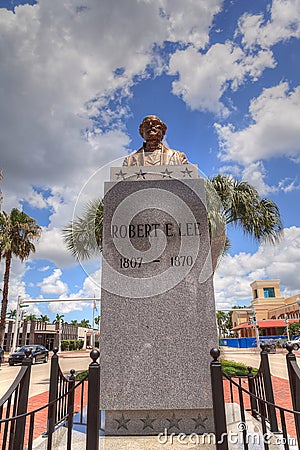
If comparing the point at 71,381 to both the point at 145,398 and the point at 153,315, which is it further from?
the point at 153,315

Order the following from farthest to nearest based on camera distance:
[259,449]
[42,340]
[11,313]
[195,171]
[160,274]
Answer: [11,313] → [42,340] → [195,171] → [160,274] → [259,449]

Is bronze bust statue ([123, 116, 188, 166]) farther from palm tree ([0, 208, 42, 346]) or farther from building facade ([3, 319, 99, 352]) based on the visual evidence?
building facade ([3, 319, 99, 352])

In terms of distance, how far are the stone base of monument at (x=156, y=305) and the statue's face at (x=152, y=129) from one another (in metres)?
0.76

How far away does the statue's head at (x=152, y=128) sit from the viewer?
4660 mm

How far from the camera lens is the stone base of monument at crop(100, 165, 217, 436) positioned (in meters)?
3.42

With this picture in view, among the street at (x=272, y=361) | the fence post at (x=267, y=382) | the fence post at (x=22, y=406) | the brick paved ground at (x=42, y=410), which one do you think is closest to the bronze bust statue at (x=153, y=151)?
the fence post at (x=267, y=382)

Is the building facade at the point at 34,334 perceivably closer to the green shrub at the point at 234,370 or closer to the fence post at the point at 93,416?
the green shrub at the point at 234,370

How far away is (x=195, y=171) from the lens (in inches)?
161

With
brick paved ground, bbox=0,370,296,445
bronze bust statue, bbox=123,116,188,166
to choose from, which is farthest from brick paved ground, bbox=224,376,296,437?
bronze bust statue, bbox=123,116,188,166

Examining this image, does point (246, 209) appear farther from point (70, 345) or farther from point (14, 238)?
point (70, 345)

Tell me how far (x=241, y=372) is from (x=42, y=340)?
56.1 meters

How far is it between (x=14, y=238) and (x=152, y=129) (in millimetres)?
22906

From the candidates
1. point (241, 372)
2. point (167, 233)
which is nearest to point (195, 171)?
point (167, 233)

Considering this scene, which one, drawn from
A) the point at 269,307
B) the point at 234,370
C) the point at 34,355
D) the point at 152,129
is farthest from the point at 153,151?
the point at 269,307
